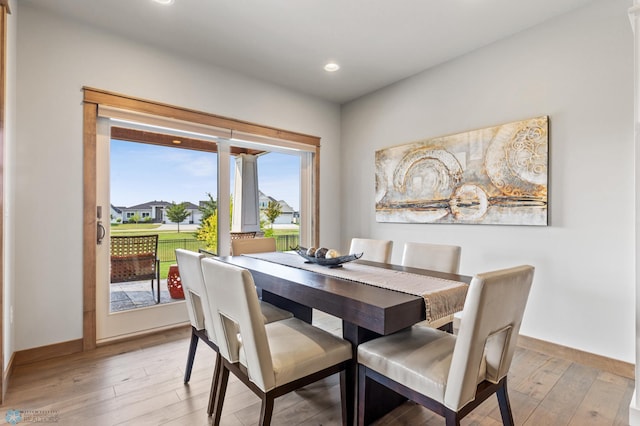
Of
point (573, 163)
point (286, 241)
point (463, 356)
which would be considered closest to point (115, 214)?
point (286, 241)

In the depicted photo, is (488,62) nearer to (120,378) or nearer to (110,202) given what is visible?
(110,202)

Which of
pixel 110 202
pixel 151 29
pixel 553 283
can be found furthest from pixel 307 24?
pixel 553 283

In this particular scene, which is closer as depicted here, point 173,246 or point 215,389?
point 215,389

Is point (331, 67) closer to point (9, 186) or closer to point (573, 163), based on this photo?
point (573, 163)

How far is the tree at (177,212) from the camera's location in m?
3.36

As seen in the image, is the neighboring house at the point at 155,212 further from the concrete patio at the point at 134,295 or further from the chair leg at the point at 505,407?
the chair leg at the point at 505,407

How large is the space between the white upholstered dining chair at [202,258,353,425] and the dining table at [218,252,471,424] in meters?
0.16

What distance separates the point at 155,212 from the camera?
3262mm

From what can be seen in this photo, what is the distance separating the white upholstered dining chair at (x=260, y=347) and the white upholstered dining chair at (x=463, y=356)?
0.64 feet

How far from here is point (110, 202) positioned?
2947 millimetres

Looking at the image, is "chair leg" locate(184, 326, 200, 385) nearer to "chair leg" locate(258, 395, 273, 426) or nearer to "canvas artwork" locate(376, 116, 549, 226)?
"chair leg" locate(258, 395, 273, 426)

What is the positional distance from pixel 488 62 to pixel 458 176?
1.09 meters

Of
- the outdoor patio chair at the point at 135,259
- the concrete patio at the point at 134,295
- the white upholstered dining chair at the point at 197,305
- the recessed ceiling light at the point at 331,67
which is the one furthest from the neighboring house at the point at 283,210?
the white upholstered dining chair at the point at 197,305

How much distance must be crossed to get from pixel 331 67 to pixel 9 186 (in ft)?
9.72
